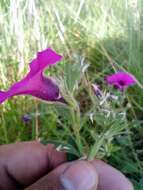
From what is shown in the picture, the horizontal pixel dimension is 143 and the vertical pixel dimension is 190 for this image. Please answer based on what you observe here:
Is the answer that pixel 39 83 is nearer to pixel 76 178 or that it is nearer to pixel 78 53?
pixel 76 178

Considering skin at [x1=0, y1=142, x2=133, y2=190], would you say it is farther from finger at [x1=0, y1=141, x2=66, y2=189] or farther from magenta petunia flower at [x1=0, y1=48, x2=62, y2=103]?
magenta petunia flower at [x1=0, y1=48, x2=62, y2=103]

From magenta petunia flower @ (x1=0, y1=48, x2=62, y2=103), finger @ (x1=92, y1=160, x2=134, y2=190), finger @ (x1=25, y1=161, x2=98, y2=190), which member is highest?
magenta petunia flower @ (x1=0, y1=48, x2=62, y2=103)

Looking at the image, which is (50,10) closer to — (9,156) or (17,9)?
(17,9)

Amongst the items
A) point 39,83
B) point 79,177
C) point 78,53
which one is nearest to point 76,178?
point 79,177

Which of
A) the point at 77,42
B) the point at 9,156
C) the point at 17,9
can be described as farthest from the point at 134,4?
the point at 9,156

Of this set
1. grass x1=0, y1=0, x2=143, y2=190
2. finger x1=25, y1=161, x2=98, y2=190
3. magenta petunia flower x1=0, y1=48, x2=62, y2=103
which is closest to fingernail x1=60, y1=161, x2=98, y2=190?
finger x1=25, y1=161, x2=98, y2=190

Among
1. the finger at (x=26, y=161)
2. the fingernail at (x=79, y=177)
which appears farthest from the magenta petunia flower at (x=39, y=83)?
the finger at (x=26, y=161)
